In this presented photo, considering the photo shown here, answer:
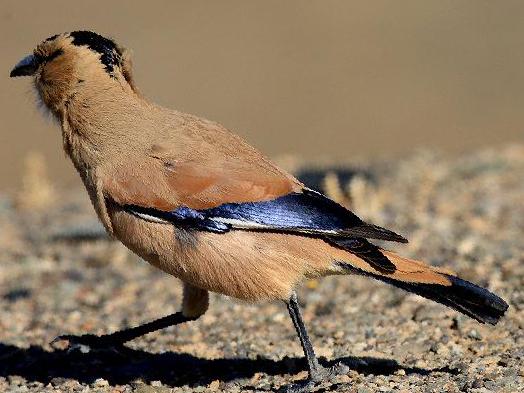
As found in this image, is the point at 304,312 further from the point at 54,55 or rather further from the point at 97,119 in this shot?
the point at 54,55

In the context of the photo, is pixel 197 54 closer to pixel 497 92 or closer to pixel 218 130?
pixel 497 92

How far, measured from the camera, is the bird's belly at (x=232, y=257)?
6.39 metres

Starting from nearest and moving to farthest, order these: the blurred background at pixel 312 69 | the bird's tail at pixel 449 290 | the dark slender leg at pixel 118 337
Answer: the bird's tail at pixel 449 290 → the dark slender leg at pixel 118 337 → the blurred background at pixel 312 69

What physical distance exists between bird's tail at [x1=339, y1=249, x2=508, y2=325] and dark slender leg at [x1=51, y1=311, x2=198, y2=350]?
155 centimetres

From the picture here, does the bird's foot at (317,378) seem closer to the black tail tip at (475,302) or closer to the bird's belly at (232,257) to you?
the bird's belly at (232,257)

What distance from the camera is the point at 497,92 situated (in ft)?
77.9

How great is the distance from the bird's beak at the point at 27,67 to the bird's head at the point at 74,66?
0.16 ft

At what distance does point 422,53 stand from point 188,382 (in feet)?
67.0

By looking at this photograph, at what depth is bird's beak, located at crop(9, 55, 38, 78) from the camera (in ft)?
23.6

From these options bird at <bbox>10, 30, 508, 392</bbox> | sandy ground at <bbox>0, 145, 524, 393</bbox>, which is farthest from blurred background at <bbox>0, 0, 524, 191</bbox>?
bird at <bbox>10, 30, 508, 392</bbox>

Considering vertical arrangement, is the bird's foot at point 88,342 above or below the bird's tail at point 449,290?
below

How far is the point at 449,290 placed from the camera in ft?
21.5

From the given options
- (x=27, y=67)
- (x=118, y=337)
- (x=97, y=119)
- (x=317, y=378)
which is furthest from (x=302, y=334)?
(x=27, y=67)

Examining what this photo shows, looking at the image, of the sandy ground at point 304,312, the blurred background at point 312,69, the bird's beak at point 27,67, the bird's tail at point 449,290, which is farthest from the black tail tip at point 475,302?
the blurred background at point 312,69
